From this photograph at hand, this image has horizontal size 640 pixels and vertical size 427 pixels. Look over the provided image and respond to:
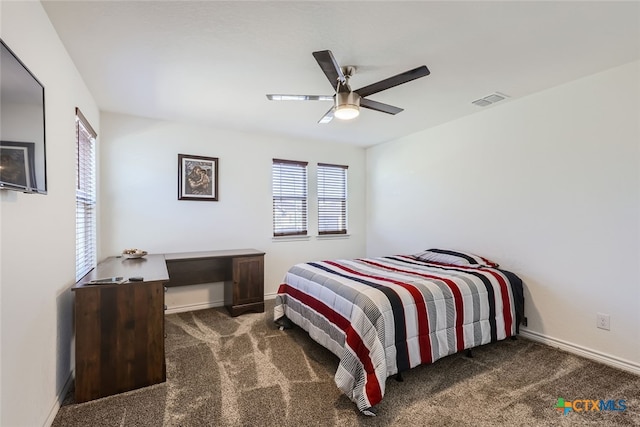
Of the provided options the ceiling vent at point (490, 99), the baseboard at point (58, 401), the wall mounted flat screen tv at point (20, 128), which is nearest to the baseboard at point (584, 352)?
the ceiling vent at point (490, 99)

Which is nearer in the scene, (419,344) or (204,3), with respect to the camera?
(204,3)

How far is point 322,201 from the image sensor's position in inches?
201

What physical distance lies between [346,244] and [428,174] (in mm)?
1807

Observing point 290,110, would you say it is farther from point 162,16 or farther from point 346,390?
point 346,390

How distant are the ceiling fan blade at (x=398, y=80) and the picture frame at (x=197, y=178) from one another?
98.2 inches

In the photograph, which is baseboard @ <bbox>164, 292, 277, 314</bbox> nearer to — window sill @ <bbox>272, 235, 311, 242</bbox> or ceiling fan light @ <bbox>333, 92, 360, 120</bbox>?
window sill @ <bbox>272, 235, 311, 242</bbox>

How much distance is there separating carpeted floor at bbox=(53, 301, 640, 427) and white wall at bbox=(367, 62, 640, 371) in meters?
0.45

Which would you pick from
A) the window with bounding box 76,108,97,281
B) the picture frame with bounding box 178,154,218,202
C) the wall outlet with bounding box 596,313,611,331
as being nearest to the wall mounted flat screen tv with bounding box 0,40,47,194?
the window with bounding box 76,108,97,281

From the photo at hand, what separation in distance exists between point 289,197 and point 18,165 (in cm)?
351

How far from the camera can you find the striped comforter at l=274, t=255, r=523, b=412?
2.04 m

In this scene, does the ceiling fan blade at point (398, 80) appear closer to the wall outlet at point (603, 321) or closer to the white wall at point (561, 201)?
the white wall at point (561, 201)

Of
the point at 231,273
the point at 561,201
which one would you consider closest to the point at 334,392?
the point at 231,273

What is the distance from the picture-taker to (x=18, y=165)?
138 centimetres

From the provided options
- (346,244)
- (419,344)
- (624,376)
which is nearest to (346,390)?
(419,344)
